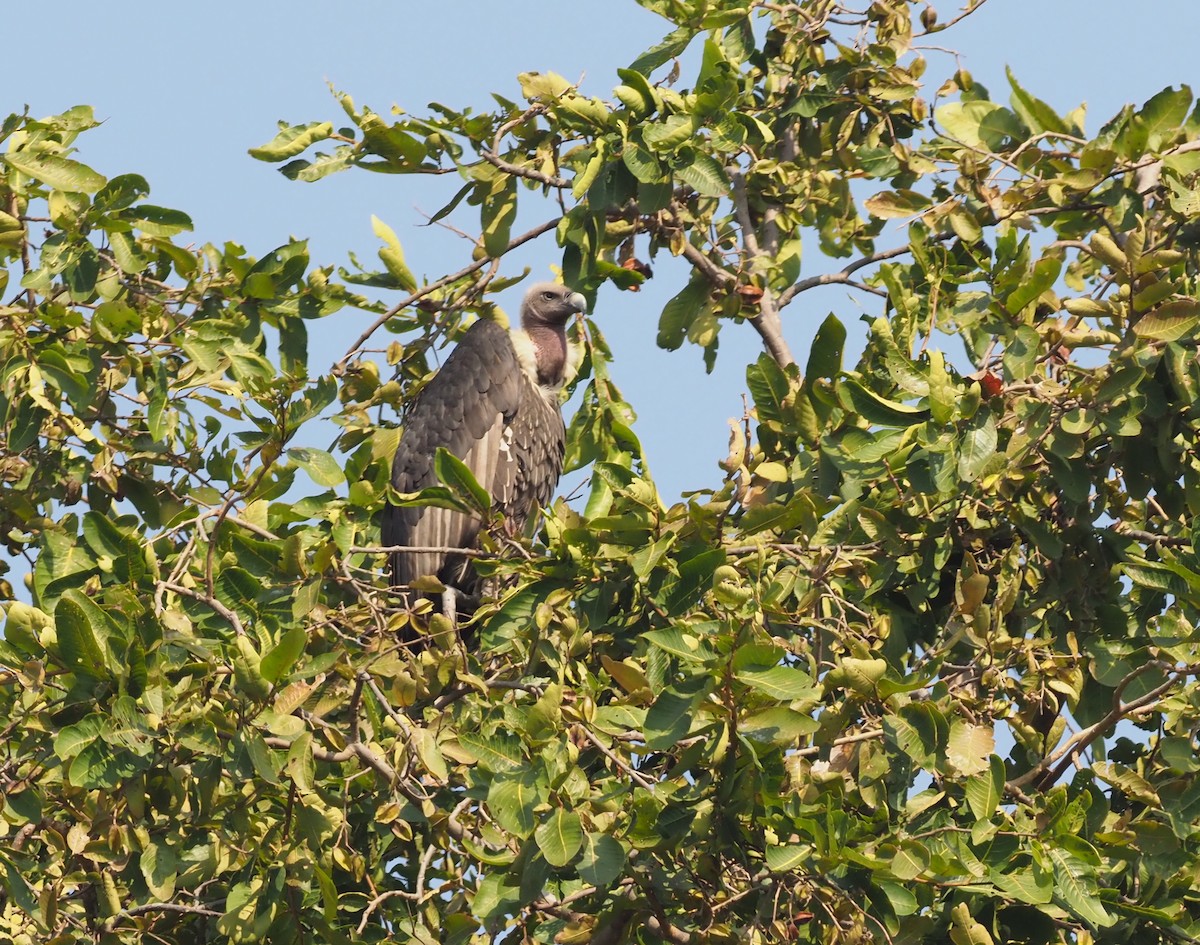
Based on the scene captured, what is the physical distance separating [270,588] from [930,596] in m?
1.67

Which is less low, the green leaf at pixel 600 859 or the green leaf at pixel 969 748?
the green leaf at pixel 969 748

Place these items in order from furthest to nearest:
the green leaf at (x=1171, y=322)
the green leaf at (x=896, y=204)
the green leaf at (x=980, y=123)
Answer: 1. the green leaf at (x=896, y=204)
2. the green leaf at (x=980, y=123)
3. the green leaf at (x=1171, y=322)

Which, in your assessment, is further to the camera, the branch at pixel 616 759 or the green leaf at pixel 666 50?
the green leaf at pixel 666 50

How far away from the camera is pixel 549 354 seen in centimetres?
744

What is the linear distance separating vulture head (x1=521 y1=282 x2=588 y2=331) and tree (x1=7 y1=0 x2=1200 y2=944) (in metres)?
2.43

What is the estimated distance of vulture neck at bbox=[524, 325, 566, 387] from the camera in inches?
290

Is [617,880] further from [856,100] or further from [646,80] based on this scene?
[856,100]

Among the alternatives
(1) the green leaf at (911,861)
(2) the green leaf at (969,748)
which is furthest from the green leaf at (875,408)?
(1) the green leaf at (911,861)

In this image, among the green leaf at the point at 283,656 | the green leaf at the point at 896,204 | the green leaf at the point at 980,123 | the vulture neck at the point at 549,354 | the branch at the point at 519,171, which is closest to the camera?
the green leaf at the point at 283,656

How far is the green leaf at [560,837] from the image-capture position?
11.2 feet

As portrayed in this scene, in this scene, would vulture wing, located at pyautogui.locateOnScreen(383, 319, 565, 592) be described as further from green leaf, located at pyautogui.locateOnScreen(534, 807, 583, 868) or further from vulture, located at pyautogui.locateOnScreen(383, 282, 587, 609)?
green leaf, located at pyautogui.locateOnScreen(534, 807, 583, 868)

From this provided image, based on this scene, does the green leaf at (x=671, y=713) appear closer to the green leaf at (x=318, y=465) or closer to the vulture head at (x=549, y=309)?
the green leaf at (x=318, y=465)

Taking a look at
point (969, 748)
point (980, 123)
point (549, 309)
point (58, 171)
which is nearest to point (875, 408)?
point (969, 748)

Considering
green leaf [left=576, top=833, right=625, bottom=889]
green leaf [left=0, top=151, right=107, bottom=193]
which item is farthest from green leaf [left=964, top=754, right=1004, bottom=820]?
green leaf [left=0, top=151, right=107, bottom=193]
